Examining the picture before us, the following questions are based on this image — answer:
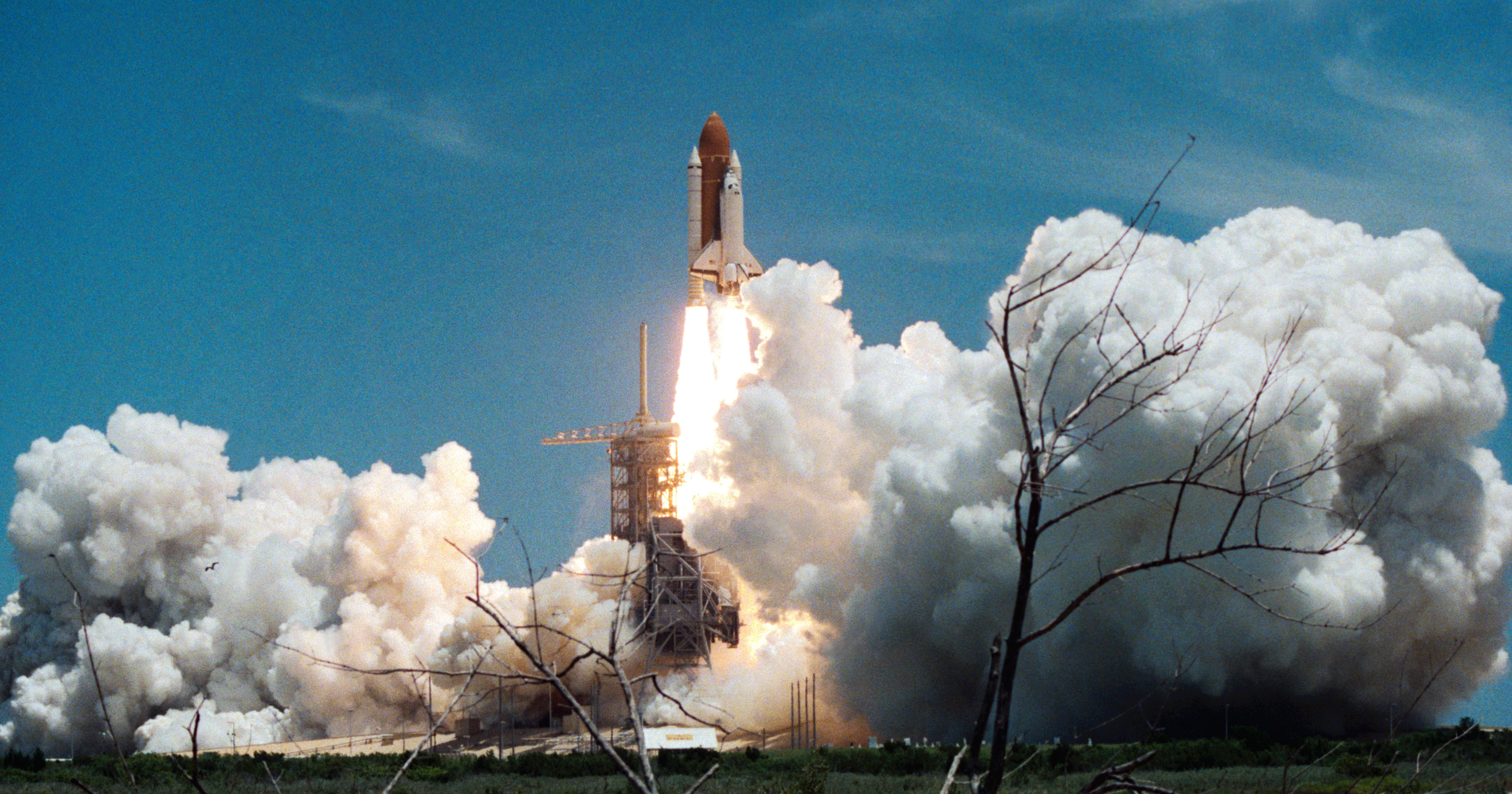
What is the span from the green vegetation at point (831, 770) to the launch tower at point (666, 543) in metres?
9.74

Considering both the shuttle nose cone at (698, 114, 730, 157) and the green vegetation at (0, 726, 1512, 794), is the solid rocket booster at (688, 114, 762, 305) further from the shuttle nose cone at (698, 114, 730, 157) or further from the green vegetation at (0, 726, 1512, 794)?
the green vegetation at (0, 726, 1512, 794)

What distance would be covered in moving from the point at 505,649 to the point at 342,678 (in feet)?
32.3

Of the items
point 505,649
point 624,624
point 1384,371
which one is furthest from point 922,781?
point 505,649

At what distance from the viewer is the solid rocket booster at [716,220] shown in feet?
230

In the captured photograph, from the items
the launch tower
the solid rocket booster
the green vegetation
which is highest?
the solid rocket booster

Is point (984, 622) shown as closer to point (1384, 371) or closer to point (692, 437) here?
point (1384, 371)

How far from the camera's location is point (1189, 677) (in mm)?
50281

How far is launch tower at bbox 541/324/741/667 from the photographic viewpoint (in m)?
66.2

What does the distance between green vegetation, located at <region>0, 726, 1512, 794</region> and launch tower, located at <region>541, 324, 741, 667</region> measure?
9.74 meters

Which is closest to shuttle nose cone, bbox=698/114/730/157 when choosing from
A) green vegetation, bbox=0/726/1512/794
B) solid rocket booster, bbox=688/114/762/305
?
solid rocket booster, bbox=688/114/762/305

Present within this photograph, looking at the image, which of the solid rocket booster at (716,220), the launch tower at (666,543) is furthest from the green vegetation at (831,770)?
the solid rocket booster at (716,220)

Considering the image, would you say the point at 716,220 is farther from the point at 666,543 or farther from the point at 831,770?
the point at 831,770

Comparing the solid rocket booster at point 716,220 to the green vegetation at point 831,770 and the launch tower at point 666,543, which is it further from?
the green vegetation at point 831,770

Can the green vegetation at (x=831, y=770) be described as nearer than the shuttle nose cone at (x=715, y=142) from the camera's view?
Yes
